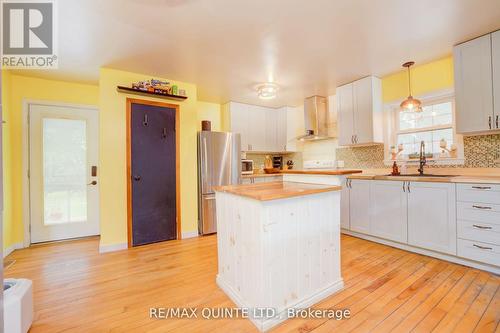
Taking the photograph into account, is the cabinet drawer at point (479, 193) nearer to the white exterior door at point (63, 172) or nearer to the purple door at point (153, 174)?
the purple door at point (153, 174)

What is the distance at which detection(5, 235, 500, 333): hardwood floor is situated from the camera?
1.68m

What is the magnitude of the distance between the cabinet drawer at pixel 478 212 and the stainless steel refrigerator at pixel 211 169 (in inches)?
121

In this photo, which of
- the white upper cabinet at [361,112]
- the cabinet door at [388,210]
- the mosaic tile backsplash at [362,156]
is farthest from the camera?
the mosaic tile backsplash at [362,156]

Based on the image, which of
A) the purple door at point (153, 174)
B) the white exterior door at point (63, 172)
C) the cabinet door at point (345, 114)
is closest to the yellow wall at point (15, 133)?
the white exterior door at point (63, 172)

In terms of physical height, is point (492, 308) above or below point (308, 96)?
below

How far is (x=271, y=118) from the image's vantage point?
5391 millimetres

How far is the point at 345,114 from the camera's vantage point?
3955 mm

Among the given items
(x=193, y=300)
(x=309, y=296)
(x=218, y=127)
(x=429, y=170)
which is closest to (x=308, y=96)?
(x=218, y=127)

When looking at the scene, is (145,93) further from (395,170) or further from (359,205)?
(395,170)

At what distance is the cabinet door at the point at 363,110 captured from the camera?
360 centimetres

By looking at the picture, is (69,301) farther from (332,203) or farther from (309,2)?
(309,2)

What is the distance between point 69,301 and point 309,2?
335 cm

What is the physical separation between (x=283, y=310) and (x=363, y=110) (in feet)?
10.5

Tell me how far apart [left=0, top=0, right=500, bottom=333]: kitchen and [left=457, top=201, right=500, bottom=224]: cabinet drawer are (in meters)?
0.01
